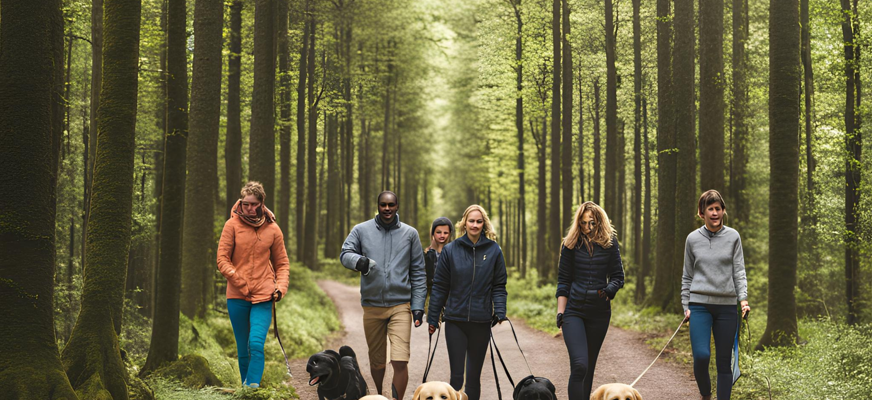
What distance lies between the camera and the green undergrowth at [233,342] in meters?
8.26

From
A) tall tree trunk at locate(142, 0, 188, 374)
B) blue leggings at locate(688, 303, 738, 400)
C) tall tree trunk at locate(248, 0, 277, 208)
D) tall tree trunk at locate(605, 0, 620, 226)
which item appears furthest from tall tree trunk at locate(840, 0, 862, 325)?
tall tree trunk at locate(142, 0, 188, 374)

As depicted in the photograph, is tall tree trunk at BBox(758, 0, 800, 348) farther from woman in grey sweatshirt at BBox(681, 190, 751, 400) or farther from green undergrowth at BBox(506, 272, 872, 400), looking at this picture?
woman in grey sweatshirt at BBox(681, 190, 751, 400)

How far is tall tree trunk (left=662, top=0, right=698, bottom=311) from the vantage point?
1600 centimetres

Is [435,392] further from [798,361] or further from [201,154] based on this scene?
[201,154]

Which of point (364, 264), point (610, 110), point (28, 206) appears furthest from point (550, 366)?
point (610, 110)

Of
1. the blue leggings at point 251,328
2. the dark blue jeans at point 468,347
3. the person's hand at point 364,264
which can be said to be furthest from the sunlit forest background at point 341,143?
the dark blue jeans at point 468,347

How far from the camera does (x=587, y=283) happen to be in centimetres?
676

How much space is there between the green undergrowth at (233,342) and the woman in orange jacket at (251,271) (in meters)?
0.78

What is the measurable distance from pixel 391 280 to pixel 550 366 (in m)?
6.28

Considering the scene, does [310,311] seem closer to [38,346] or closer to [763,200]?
[38,346]

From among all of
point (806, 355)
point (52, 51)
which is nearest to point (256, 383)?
point (52, 51)

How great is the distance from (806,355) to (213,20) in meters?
12.3

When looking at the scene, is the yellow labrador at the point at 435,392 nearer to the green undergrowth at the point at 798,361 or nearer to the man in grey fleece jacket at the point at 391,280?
the man in grey fleece jacket at the point at 391,280

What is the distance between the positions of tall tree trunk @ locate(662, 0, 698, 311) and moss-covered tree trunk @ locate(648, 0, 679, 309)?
1.16 feet
